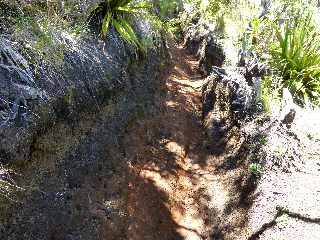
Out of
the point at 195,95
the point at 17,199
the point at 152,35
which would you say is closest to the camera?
the point at 17,199

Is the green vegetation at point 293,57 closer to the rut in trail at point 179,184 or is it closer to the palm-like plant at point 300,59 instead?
the palm-like plant at point 300,59

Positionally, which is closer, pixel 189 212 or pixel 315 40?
pixel 189 212

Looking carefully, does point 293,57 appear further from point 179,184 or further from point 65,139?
point 65,139

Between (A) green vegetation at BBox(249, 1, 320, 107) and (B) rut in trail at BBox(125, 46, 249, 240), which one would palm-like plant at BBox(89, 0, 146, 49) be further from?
(A) green vegetation at BBox(249, 1, 320, 107)

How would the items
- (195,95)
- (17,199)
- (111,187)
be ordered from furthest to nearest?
(195,95) < (111,187) < (17,199)

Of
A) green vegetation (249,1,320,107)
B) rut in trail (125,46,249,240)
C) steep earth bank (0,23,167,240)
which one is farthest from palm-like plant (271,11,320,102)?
steep earth bank (0,23,167,240)

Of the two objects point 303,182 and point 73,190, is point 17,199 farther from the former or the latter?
point 303,182

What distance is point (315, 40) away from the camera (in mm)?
6219

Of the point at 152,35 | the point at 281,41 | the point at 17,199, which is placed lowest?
the point at 17,199

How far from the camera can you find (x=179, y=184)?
5.79m

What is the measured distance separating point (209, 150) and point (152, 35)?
6.81 feet

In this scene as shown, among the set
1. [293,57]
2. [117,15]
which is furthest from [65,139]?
[293,57]

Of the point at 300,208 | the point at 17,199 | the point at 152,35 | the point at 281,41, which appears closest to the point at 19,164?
the point at 17,199

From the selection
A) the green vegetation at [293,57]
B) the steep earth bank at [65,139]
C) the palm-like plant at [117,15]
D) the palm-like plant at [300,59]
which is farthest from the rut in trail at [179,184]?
the palm-like plant at [117,15]
